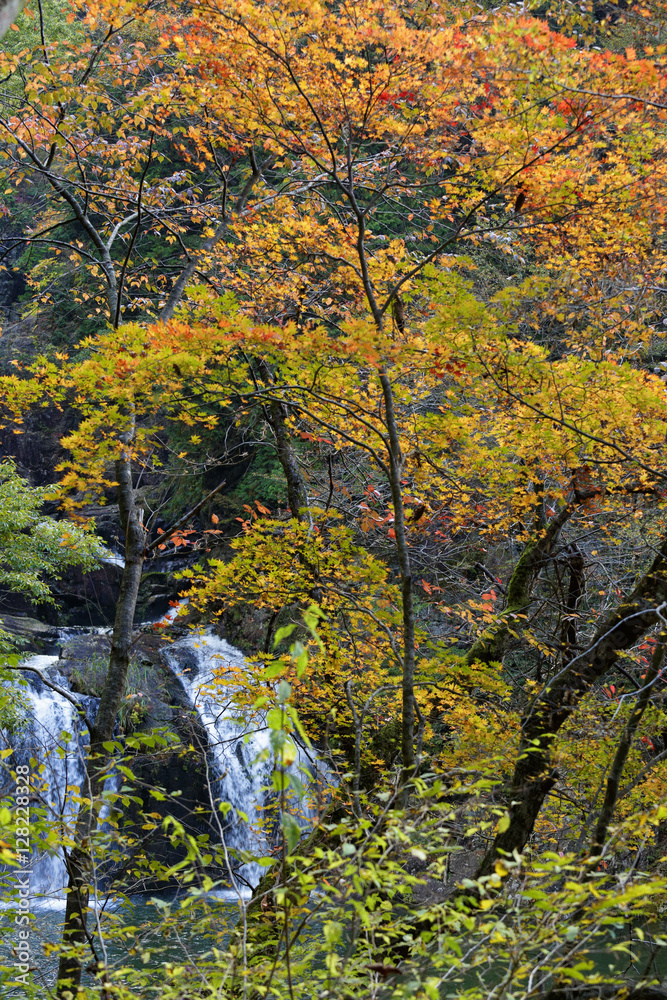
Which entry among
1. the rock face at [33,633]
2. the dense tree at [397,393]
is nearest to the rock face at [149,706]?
the rock face at [33,633]

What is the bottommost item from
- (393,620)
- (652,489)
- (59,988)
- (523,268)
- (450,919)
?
(59,988)

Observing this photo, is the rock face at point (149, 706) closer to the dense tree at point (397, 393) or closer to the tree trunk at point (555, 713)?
the dense tree at point (397, 393)

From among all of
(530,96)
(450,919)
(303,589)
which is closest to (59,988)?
(450,919)

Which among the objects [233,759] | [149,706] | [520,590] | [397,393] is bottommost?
[233,759]

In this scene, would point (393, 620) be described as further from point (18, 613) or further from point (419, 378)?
point (18, 613)

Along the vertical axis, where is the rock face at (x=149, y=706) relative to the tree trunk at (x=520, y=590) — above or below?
below

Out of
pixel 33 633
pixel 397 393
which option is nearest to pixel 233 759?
pixel 33 633

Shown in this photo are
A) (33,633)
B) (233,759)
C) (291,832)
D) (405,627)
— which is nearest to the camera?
(291,832)

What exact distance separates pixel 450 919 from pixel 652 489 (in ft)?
11.3

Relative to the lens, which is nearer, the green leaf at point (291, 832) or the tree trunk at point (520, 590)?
the green leaf at point (291, 832)

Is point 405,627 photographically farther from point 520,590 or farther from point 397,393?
point 520,590

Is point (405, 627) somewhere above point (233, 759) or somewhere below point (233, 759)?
above

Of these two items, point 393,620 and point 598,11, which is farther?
point 598,11

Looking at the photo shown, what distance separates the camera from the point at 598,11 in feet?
50.4
